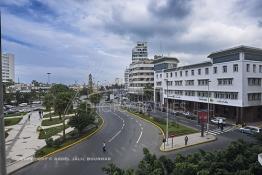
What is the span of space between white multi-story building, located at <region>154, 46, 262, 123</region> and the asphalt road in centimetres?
1038

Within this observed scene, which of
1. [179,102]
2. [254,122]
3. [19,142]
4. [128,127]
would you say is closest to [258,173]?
[19,142]

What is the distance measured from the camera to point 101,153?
3572 centimetres

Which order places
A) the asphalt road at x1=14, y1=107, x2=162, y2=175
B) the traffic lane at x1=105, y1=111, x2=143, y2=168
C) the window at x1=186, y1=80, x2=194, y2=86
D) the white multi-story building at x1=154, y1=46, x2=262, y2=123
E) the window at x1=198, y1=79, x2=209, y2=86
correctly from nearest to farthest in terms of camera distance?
the asphalt road at x1=14, y1=107, x2=162, y2=175, the traffic lane at x1=105, y1=111, x2=143, y2=168, the white multi-story building at x1=154, y1=46, x2=262, y2=123, the window at x1=198, y1=79, x2=209, y2=86, the window at x1=186, y1=80, x2=194, y2=86

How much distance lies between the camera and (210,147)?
3819 cm

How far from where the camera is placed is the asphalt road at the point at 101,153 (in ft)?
95.9

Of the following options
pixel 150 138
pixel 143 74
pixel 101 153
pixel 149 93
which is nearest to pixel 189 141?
pixel 150 138

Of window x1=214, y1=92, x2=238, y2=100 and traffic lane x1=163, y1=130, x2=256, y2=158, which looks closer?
traffic lane x1=163, y1=130, x2=256, y2=158

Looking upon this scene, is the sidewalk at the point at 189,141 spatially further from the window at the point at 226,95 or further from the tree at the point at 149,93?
the tree at the point at 149,93

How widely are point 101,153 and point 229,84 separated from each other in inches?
1476

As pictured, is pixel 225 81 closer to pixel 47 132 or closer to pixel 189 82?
pixel 189 82

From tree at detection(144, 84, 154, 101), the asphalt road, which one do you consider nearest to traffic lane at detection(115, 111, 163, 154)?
the asphalt road

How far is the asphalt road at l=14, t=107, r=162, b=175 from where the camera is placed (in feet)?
95.9

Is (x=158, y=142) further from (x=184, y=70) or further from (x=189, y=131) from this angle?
(x=184, y=70)

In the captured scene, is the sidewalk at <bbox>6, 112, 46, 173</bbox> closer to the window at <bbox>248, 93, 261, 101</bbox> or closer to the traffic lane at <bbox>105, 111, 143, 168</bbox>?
the traffic lane at <bbox>105, 111, 143, 168</bbox>
